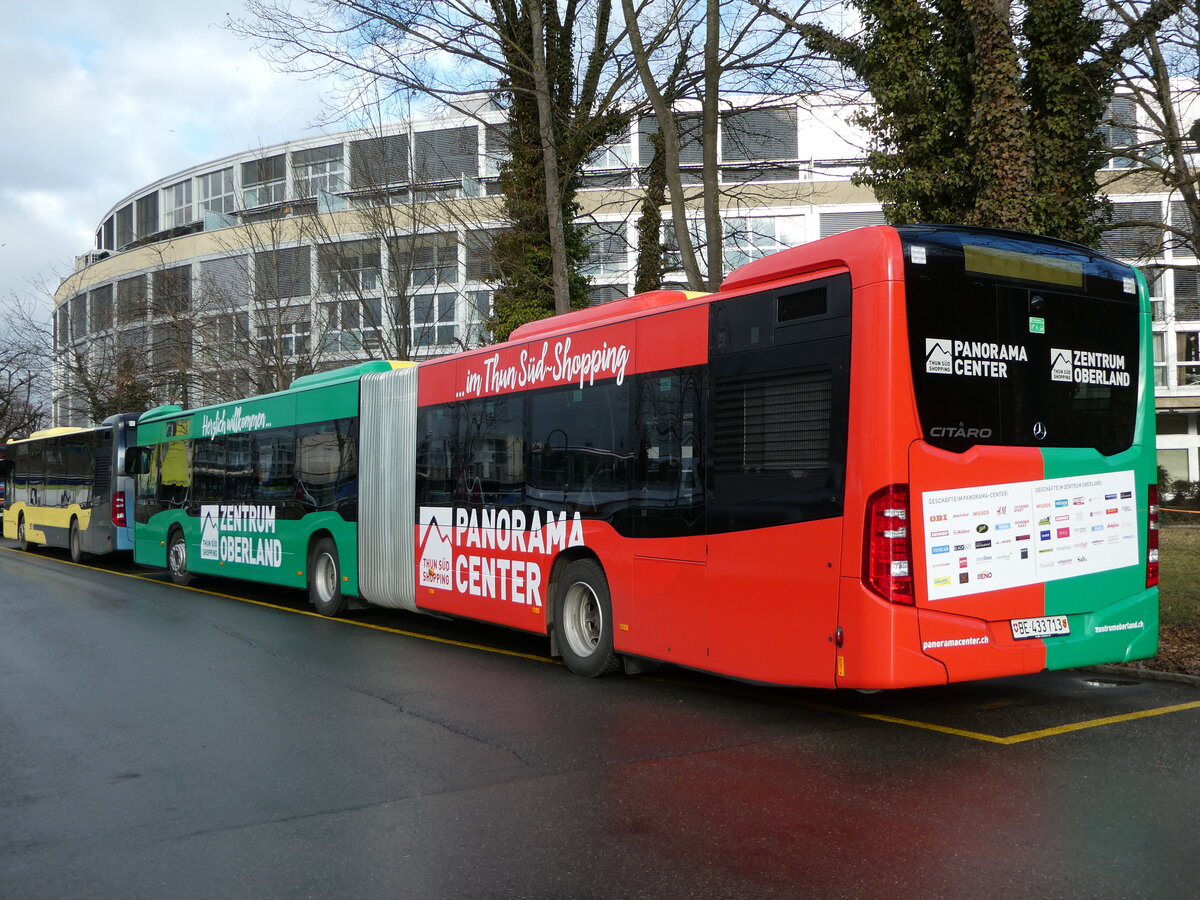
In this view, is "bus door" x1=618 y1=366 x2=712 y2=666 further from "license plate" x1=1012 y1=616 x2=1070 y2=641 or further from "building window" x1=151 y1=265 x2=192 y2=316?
"building window" x1=151 y1=265 x2=192 y2=316

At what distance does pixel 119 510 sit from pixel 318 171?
25.2m

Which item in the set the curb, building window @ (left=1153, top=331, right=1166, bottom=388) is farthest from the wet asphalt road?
building window @ (left=1153, top=331, right=1166, bottom=388)

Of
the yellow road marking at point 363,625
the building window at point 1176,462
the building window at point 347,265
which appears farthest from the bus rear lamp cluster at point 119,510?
the building window at point 1176,462

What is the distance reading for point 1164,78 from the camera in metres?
19.5

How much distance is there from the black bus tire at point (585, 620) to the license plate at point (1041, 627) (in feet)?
10.8

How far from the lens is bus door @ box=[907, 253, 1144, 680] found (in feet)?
22.0

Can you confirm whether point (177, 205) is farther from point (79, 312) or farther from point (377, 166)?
point (377, 166)

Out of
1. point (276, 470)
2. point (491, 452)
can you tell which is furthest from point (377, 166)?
point (491, 452)

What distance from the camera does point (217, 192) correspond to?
5497cm

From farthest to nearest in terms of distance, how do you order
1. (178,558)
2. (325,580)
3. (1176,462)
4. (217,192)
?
(217,192) → (1176,462) → (178,558) → (325,580)

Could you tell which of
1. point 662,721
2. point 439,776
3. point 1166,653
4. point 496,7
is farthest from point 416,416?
point 496,7

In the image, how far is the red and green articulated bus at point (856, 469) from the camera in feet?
21.8

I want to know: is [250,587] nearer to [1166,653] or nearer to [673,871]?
[1166,653]

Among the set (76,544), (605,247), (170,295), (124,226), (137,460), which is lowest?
(76,544)
